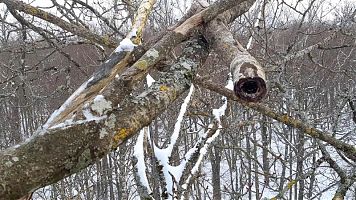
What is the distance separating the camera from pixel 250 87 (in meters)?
1.13

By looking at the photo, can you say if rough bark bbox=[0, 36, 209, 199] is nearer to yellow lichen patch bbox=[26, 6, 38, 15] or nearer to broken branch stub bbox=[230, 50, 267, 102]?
Answer: broken branch stub bbox=[230, 50, 267, 102]

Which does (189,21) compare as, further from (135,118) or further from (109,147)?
(109,147)

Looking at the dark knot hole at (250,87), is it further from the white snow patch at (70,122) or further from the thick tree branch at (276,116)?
the thick tree branch at (276,116)

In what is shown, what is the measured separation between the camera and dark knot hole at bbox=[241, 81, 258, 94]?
1.13 metres

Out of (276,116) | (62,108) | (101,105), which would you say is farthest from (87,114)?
(276,116)

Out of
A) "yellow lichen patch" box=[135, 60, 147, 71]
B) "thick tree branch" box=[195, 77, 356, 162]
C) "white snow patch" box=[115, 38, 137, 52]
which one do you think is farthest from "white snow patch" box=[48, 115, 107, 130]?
"thick tree branch" box=[195, 77, 356, 162]

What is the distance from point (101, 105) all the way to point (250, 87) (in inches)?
16.1

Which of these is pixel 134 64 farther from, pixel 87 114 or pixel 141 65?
pixel 87 114

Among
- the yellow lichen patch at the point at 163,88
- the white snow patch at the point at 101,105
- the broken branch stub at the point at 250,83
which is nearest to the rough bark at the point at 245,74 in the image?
the broken branch stub at the point at 250,83

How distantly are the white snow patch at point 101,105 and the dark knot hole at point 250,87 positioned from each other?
37 cm

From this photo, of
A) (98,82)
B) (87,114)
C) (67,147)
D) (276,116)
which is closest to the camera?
(67,147)

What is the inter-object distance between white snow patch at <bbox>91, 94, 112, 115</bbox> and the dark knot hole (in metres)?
0.37

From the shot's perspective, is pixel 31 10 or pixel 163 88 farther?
pixel 31 10

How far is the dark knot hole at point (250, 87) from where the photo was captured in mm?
1127
